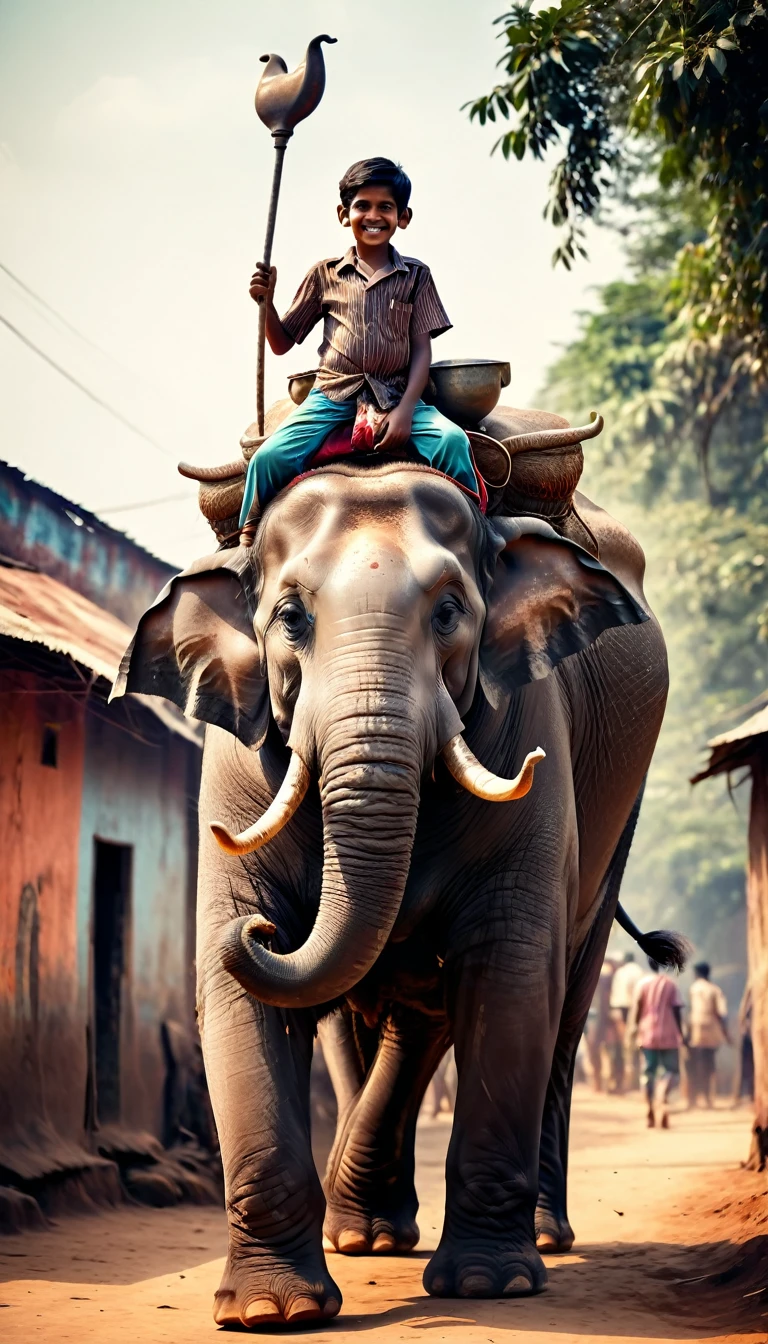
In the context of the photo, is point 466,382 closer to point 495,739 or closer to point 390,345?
point 390,345

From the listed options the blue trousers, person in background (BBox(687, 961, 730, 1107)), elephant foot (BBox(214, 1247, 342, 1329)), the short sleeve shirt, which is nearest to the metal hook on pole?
the blue trousers

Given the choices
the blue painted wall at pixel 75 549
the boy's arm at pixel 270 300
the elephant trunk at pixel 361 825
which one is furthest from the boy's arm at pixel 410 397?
the blue painted wall at pixel 75 549

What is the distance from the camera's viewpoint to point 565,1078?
862 cm

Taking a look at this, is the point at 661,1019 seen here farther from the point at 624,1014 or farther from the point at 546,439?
the point at 546,439

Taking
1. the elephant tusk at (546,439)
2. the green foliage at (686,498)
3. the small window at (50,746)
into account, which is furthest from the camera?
the green foliage at (686,498)

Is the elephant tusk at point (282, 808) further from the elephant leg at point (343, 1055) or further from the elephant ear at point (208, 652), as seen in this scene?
the elephant leg at point (343, 1055)

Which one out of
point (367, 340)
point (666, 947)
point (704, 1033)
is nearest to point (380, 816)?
point (367, 340)

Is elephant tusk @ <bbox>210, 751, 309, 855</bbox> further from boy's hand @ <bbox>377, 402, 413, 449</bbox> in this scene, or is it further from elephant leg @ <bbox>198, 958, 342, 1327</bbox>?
boy's hand @ <bbox>377, 402, 413, 449</bbox>

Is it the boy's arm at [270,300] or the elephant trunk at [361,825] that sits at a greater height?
the boy's arm at [270,300]

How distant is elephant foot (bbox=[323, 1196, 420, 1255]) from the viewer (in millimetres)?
7863

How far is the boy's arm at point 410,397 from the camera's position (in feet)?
20.7

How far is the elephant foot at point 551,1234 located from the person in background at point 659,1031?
1013 centimetres

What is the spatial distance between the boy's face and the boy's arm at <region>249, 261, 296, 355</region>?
0.36 m

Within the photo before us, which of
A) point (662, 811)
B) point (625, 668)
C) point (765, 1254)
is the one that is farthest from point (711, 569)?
point (765, 1254)
